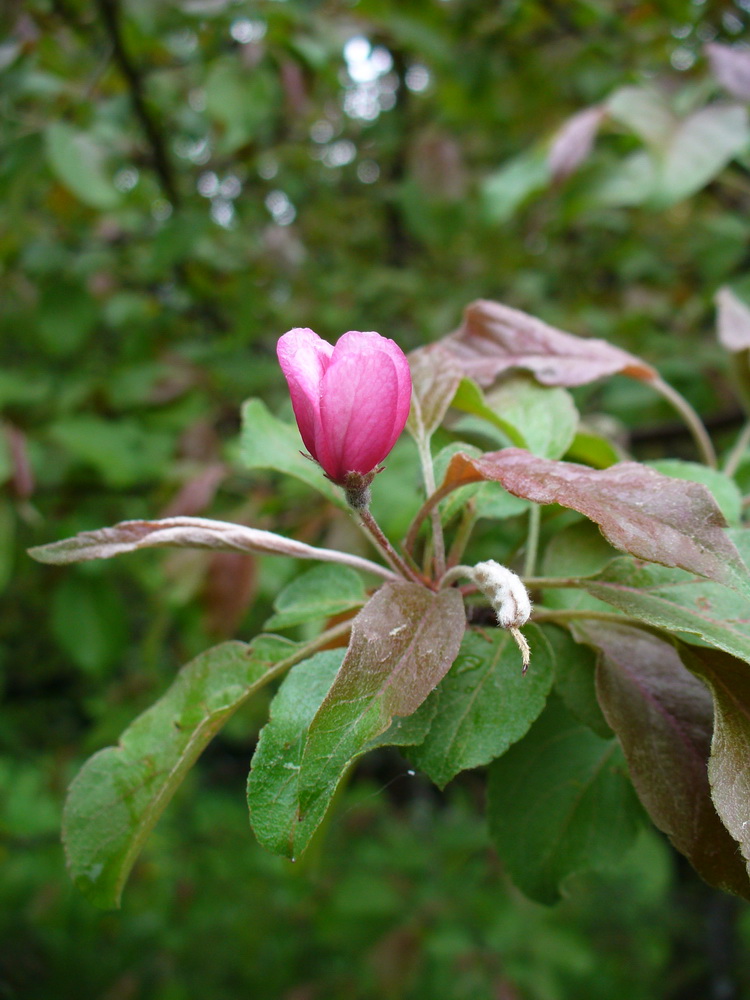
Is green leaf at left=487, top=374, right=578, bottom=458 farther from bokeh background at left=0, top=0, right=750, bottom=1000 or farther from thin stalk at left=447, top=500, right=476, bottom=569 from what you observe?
bokeh background at left=0, top=0, right=750, bottom=1000

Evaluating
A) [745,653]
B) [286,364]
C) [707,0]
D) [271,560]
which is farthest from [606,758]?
[707,0]

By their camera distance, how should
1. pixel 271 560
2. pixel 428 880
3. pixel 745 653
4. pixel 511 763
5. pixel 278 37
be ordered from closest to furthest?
pixel 745 653 < pixel 511 763 < pixel 271 560 < pixel 278 37 < pixel 428 880

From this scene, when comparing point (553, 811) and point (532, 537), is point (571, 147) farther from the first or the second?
point (553, 811)

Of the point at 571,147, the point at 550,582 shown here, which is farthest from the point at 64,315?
the point at 550,582

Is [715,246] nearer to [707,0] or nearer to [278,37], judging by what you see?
[707,0]

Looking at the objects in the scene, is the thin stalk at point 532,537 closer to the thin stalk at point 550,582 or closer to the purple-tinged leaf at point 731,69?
the thin stalk at point 550,582

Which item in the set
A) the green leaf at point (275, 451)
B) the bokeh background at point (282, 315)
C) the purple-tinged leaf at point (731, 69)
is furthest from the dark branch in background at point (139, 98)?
the green leaf at point (275, 451)

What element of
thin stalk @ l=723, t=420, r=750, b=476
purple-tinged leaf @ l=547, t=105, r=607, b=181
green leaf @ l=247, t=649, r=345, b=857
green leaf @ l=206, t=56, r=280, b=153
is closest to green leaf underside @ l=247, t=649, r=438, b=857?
green leaf @ l=247, t=649, r=345, b=857
